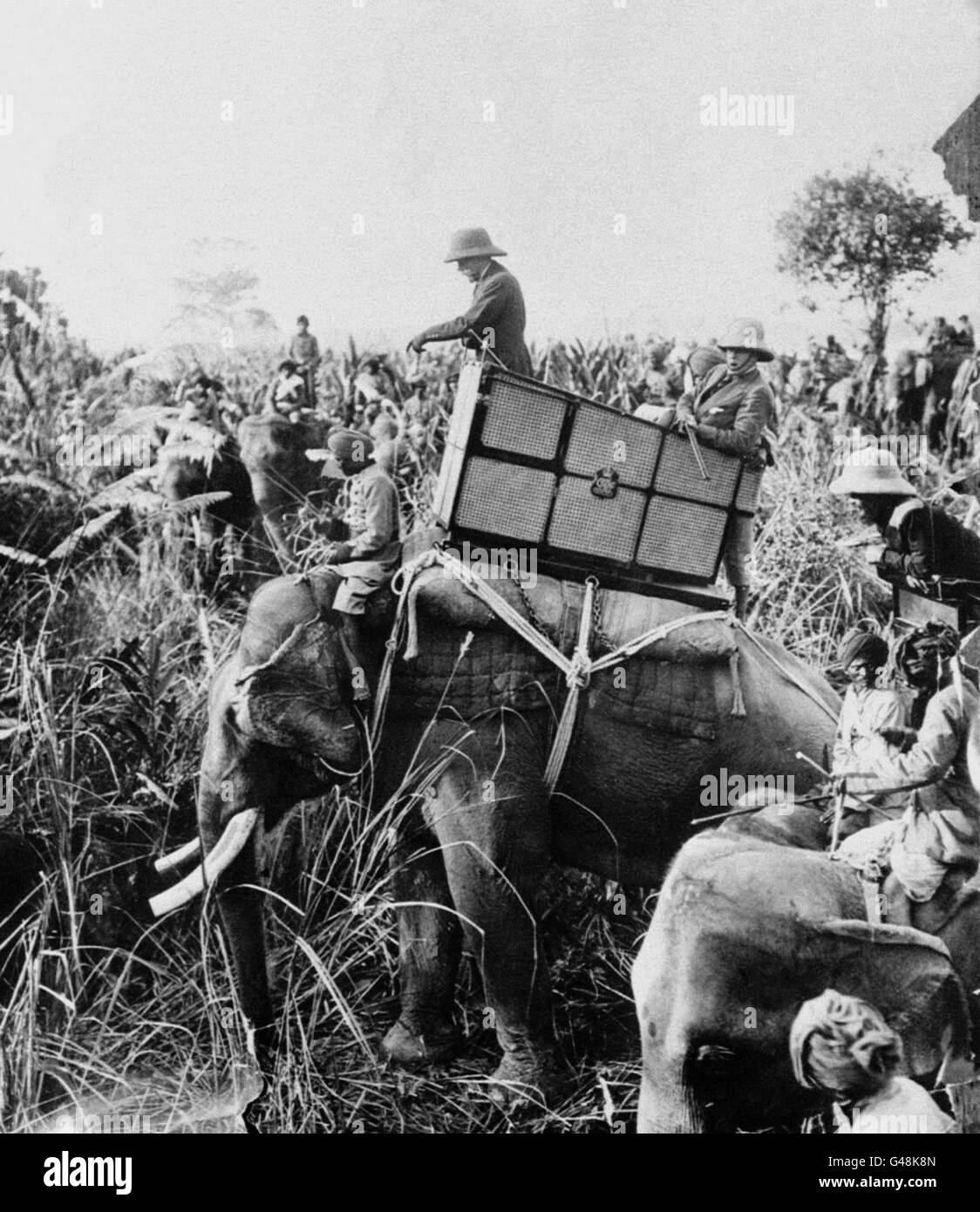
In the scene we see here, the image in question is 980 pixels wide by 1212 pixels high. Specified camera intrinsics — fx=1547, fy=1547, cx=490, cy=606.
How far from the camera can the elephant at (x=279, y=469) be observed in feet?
15.6

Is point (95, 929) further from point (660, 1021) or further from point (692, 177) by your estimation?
point (692, 177)

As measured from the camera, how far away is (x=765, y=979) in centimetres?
420

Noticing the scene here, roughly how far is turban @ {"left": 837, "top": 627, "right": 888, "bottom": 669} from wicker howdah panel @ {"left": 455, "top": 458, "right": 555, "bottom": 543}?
0.99m

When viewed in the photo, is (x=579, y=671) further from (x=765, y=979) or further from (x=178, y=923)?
(x=178, y=923)

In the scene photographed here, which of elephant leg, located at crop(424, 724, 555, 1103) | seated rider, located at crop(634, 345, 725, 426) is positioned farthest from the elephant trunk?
seated rider, located at crop(634, 345, 725, 426)

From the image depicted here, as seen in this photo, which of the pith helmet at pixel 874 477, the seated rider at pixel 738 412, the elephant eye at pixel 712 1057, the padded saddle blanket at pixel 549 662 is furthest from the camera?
the pith helmet at pixel 874 477

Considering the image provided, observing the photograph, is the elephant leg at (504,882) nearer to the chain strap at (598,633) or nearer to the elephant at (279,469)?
the chain strap at (598,633)

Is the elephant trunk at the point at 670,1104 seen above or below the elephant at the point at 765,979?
below

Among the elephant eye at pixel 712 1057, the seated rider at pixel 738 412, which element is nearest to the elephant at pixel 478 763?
the seated rider at pixel 738 412

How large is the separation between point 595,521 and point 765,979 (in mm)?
1364

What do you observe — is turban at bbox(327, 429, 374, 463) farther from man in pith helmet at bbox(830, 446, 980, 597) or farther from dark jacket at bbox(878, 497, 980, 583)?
dark jacket at bbox(878, 497, 980, 583)

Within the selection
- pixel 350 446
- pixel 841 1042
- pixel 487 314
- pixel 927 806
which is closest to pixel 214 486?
pixel 350 446

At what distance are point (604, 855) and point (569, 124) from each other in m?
2.23

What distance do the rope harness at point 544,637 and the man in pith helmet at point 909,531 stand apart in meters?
0.71
